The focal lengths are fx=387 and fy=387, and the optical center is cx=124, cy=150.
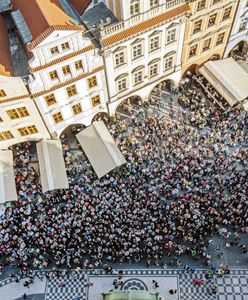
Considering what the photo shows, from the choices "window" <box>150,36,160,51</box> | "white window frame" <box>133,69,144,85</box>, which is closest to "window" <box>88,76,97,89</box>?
"white window frame" <box>133,69,144,85</box>

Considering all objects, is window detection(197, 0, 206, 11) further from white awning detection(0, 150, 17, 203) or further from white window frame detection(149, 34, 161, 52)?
white awning detection(0, 150, 17, 203)

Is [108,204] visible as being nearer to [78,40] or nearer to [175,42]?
[78,40]

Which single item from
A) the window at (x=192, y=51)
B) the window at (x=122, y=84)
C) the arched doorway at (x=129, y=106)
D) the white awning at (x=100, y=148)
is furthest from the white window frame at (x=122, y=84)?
the window at (x=192, y=51)

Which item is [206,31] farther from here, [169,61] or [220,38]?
[169,61]

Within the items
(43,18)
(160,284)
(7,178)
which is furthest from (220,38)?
(7,178)

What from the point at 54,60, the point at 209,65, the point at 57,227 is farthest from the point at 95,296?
the point at 209,65

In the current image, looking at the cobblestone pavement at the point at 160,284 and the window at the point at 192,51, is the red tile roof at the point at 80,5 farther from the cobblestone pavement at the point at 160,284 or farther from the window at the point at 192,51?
the cobblestone pavement at the point at 160,284
